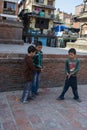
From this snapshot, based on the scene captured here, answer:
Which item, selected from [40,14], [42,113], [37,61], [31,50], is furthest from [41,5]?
[42,113]

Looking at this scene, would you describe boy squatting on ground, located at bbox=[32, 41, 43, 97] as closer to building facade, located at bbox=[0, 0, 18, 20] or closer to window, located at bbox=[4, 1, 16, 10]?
building facade, located at bbox=[0, 0, 18, 20]

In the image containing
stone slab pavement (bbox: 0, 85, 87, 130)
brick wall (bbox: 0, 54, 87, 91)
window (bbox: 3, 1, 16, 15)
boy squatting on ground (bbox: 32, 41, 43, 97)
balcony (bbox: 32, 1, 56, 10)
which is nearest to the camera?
stone slab pavement (bbox: 0, 85, 87, 130)

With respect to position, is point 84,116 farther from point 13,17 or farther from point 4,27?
point 13,17

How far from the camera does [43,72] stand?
22.7ft

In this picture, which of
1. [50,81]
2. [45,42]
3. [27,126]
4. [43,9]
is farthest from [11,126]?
[43,9]

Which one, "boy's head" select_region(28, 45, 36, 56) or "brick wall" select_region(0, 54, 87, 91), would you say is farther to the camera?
"brick wall" select_region(0, 54, 87, 91)

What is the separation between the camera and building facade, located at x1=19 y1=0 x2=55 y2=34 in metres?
41.3

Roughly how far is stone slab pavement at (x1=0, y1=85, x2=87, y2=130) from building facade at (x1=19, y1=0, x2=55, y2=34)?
35.9 meters

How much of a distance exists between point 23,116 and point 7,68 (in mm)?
1887

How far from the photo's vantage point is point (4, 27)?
1128 centimetres

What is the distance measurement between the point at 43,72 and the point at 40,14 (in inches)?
1406

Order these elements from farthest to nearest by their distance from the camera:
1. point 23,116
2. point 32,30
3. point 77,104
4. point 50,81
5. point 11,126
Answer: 1. point 32,30
2. point 50,81
3. point 77,104
4. point 23,116
5. point 11,126

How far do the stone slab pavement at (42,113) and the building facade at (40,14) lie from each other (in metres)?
35.9

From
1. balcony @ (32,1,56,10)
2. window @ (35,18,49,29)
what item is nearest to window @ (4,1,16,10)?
balcony @ (32,1,56,10)
